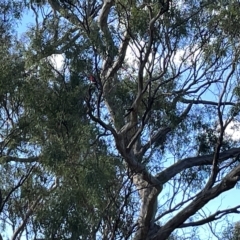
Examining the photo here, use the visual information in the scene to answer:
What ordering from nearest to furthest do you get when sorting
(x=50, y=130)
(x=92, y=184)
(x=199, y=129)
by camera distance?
1. (x=92, y=184)
2. (x=50, y=130)
3. (x=199, y=129)

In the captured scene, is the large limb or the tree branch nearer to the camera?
the large limb

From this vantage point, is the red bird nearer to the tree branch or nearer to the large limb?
the tree branch

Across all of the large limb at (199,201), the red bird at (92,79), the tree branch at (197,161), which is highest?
the tree branch at (197,161)

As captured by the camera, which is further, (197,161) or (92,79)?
(197,161)

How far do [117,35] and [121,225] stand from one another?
9.11ft

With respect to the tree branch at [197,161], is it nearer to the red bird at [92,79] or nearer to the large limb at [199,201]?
the large limb at [199,201]

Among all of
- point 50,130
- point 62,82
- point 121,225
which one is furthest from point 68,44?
point 121,225

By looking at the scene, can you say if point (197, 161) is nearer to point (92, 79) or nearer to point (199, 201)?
point (199, 201)

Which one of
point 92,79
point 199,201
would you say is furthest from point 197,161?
point 92,79

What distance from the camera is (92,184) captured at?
28.2 ft

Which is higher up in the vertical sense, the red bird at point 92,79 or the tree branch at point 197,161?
the tree branch at point 197,161

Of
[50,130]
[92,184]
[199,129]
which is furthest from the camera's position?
[199,129]

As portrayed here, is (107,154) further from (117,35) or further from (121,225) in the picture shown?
(117,35)

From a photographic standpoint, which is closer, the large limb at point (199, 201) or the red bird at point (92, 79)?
the large limb at point (199, 201)
